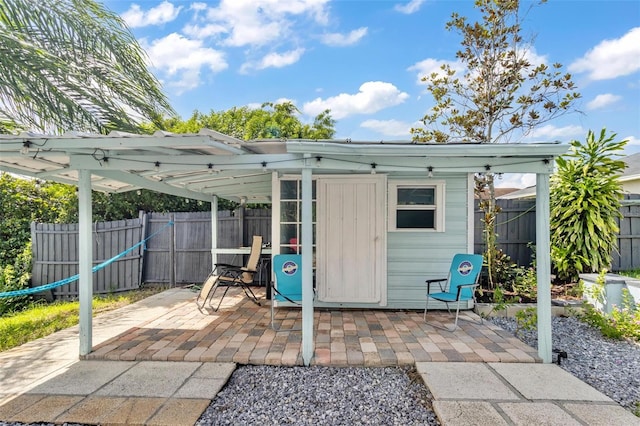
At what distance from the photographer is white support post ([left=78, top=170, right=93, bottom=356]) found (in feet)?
12.2

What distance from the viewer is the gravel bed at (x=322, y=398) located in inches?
104

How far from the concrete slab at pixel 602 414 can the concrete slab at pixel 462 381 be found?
41 cm

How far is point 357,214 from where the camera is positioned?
5.45m

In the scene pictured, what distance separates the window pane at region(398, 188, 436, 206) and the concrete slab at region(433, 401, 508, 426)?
10.6ft

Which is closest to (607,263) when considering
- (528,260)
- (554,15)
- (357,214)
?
(528,260)

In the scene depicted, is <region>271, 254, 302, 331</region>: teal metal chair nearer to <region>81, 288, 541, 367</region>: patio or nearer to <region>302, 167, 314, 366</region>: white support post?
<region>81, 288, 541, 367</region>: patio

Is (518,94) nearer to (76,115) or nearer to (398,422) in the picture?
(398,422)

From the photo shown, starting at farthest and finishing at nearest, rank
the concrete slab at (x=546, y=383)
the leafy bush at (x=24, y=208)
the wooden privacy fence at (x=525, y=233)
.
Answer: the leafy bush at (x=24, y=208)
the wooden privacy fence at (x=525, y=233)
the concrete slab at (x=546, y=383)

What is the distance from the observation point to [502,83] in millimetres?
7137

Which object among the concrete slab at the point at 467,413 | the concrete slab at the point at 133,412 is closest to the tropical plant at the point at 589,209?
the concrete slab at the point at 467,413

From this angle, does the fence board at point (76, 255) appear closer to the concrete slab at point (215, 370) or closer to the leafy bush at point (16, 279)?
the leafy bush at point (16, 279)

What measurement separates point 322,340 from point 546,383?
2196 millimetres

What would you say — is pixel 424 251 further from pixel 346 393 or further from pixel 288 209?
pixel 346 393

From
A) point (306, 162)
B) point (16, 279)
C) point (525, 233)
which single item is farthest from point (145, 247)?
point (525, 233)
